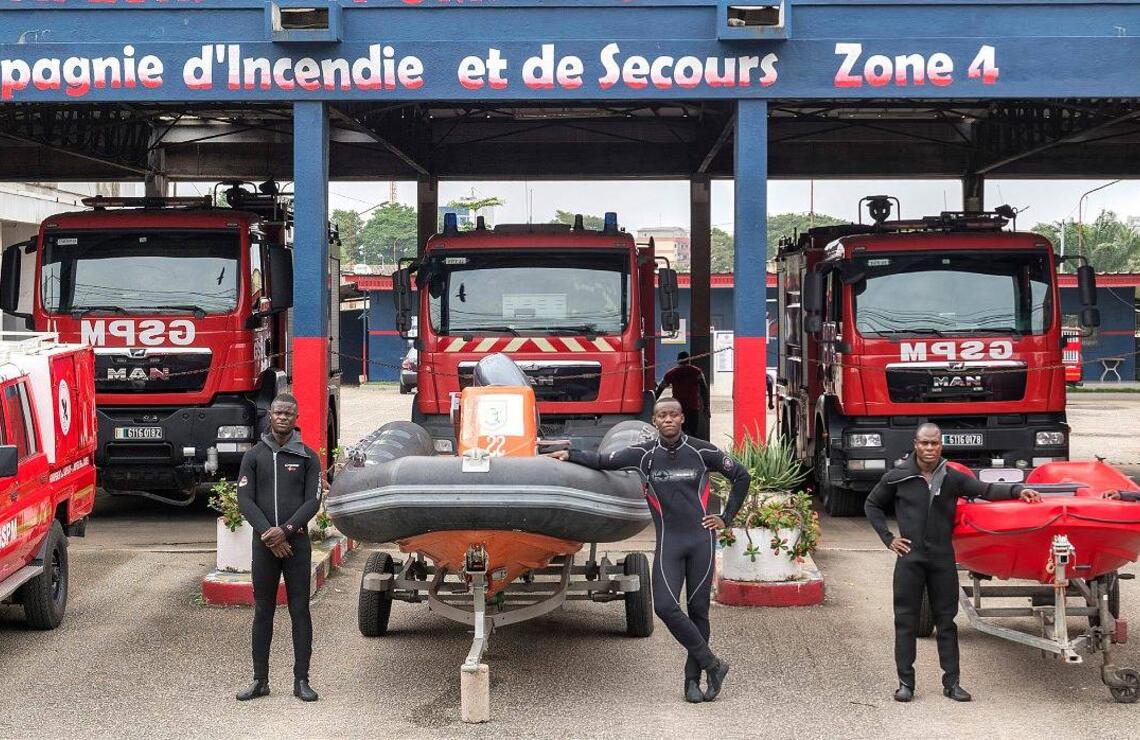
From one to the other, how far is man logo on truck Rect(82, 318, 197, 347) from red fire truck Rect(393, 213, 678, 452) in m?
2.28

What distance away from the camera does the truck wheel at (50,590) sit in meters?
10.2

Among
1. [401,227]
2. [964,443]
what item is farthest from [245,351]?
[401,227]

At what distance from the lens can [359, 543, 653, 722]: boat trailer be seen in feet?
28.7

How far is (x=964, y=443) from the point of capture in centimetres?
1501

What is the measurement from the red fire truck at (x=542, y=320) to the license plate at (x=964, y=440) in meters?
3.16

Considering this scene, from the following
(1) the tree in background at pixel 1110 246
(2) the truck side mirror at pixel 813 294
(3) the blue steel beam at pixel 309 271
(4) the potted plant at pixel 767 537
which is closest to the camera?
(4) the potted plant at pixel 767 537

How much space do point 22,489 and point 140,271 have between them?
19.5 feet

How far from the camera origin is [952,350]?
15.0m

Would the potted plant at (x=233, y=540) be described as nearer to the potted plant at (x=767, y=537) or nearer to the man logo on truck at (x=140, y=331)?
the potted plant at (x=767, y=537)

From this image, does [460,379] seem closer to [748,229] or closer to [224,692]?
[748,229]

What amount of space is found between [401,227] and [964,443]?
96382mm

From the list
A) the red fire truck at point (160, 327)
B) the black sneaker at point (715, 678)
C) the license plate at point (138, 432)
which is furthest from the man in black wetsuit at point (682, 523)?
the license plate at point (138, 432)

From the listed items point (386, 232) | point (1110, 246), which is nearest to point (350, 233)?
point (386, 232)

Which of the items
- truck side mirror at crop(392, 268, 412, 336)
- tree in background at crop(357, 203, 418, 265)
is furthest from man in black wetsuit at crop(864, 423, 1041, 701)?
tree in background at crop(357, 203, 418, 265)
